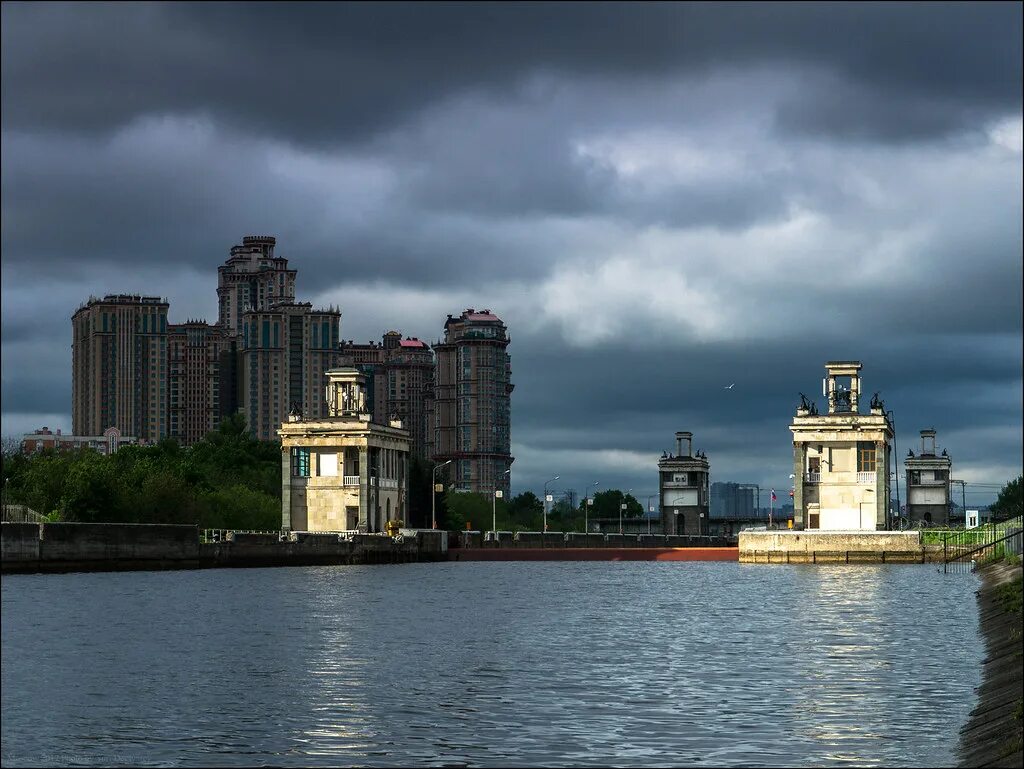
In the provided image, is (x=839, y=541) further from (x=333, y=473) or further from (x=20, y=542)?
(x=20, y=542)

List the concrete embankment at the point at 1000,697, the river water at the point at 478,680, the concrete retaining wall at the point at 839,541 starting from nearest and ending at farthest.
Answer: the concrete embankment at the point at 1000,697 → the river water at the point at 478,680 → the concrete retaining wall at the point at 839,541

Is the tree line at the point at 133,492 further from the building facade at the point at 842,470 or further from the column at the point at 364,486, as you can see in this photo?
the building facade at the point at 842,470

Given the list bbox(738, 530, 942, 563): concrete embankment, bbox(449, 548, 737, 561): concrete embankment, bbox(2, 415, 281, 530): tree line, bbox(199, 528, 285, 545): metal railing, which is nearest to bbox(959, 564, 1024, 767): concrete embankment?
bbox(2, 415, 281, 530): tree line

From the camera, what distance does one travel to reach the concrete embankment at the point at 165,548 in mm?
94375

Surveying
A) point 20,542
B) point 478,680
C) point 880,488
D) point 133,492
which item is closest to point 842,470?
point 880,488

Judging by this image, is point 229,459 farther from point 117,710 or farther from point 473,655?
point 117,710

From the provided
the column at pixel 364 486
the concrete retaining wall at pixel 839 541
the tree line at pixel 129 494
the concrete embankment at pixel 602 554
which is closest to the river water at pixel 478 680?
the tree line at pixel 129 494

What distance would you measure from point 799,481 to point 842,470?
4452 millimetres

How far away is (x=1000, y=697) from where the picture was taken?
34375 millimetres

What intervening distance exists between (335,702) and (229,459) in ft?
532

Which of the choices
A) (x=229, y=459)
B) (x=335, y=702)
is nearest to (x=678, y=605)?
(x=335, y=702)

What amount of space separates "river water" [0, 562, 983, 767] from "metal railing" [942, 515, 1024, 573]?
1293 inches

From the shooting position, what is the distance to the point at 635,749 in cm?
3148

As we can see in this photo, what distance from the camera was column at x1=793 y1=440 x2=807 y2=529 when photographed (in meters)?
154
